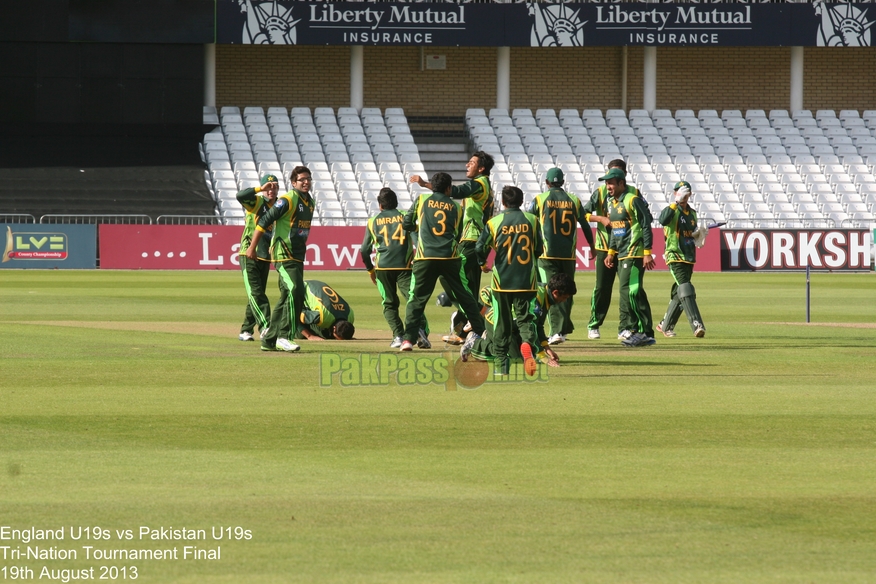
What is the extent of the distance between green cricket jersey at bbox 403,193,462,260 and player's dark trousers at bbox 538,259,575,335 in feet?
5.47

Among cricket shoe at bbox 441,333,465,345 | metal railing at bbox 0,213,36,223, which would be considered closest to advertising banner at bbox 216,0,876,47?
metal railing at bbox 0,213,36,223

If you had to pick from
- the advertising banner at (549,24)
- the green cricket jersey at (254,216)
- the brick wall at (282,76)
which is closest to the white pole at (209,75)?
the brick wall at (282,76)

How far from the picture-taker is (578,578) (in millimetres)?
5020

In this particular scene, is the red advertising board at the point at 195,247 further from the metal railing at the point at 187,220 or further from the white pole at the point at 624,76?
the white pole at the point at 624,76

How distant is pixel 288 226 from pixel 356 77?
33.8 metres

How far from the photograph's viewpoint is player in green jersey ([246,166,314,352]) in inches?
526

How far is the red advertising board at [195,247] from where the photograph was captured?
114 feet

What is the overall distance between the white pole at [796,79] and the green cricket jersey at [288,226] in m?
38.2

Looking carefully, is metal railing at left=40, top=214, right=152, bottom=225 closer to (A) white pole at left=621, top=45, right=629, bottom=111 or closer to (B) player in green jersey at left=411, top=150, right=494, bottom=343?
(A) white pole at left=621, top=45, right=629, bottom=111

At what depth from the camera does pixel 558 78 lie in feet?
162

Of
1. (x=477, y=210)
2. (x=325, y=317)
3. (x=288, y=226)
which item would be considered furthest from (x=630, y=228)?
(x=288, y=226)

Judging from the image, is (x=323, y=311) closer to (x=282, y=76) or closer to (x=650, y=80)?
(x=282, y=76)

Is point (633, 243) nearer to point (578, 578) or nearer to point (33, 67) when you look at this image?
point (578, 578)

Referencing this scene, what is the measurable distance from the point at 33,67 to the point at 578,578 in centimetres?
4062
